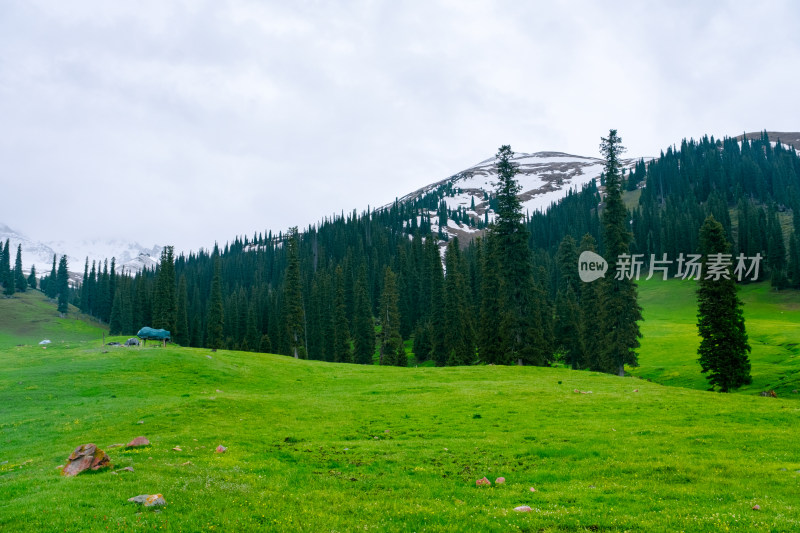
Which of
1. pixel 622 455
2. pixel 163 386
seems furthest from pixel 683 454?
pixel 163 386

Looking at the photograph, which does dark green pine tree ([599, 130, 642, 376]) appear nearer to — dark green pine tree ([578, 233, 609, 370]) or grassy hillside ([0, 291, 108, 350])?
dark green pine tree ([578, 233, 609, 370])

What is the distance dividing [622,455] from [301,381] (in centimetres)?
3303

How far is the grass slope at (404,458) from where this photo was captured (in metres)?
10.5

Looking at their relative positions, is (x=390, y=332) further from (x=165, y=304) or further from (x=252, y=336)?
(x=165, y=304)

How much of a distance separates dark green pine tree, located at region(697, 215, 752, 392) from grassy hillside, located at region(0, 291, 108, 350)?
142900 millimetres

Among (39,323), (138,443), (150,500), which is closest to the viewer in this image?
(150,500)

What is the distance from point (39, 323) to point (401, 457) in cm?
18162

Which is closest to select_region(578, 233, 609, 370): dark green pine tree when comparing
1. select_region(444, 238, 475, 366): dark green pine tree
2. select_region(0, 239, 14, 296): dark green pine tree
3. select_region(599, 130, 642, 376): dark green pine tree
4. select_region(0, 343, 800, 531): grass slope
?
select_region(599, 130, 642, 376): dark green pine tree

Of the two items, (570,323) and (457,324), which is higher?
(570,323)

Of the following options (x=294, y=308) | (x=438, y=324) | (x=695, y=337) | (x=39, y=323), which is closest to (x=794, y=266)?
(x=695, y=337)

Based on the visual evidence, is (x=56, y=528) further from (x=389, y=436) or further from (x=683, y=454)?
(x=683, y=454)

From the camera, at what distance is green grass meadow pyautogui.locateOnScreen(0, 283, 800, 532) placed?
34.4 ft

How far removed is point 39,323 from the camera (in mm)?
148750

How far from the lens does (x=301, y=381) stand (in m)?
43.5
